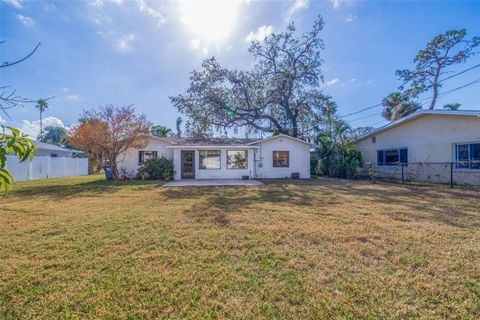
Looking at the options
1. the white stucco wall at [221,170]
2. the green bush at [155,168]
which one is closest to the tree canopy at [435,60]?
the white stucco wall at [221,170]

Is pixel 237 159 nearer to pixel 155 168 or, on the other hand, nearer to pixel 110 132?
pixel 155 168

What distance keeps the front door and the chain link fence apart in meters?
11.9

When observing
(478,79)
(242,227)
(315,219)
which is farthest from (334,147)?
(242,227)

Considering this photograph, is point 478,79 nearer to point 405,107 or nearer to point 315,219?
point 405,107

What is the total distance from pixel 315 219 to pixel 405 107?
2492 centimetres

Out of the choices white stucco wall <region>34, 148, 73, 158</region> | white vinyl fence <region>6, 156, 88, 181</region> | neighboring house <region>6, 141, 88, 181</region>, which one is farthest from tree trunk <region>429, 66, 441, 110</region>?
white stucco wall <region>34, 148, 73, 158</region>

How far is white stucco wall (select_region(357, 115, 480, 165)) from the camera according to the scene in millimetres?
11594

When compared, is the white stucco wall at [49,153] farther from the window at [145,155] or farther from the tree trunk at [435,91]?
the tree trunk at [435,91]

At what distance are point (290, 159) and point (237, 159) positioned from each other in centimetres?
413

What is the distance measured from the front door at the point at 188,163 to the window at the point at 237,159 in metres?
2.64

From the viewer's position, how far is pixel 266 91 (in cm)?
2134

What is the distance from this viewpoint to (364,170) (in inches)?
627

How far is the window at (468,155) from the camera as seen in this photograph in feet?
36.8

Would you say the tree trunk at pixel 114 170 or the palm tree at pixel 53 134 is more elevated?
the palm tree at pixel 53 134
